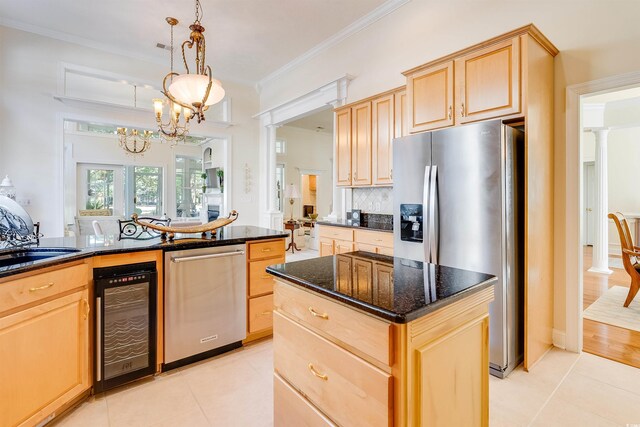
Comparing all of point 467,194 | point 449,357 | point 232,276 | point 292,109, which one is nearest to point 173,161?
point 292,109

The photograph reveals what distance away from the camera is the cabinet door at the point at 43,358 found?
1505mm

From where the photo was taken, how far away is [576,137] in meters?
2.52

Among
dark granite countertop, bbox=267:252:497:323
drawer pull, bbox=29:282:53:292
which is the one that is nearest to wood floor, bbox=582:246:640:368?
dark granite countertop, bbox=267:252:497:323

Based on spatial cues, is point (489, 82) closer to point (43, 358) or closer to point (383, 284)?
Result: point (383, 284)

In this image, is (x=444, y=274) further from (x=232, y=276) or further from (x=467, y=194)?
(x=232, y=276)

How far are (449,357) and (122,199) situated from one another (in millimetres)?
10499

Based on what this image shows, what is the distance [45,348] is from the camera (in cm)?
167

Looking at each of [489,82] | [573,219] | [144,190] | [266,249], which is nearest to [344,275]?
[266,249]

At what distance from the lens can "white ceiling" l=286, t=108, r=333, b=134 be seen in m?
8.47

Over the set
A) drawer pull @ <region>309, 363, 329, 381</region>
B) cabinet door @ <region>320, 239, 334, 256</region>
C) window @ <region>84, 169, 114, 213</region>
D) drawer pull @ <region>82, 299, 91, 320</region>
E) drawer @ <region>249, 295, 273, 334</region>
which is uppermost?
window @ <region>84, 169, 114, 213</region>

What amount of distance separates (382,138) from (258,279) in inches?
86.7

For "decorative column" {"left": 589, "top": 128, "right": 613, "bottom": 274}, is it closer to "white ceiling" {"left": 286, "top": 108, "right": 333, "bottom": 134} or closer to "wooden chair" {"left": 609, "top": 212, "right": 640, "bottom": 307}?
"wooden chair" {"left": 609, "top": 212, "right": 640, "bottom": 307}

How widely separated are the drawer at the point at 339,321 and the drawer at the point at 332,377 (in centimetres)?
5

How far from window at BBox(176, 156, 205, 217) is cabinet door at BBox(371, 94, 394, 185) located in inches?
323
